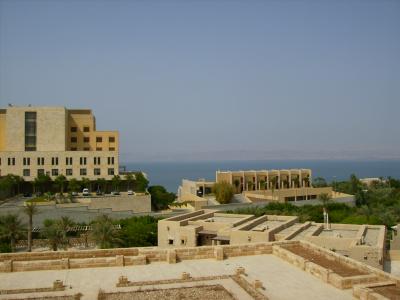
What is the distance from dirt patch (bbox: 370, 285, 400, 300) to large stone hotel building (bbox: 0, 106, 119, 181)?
62.8 m

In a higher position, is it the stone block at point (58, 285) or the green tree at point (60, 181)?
the green tree at point (60, 181)

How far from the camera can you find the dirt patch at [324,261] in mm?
15208

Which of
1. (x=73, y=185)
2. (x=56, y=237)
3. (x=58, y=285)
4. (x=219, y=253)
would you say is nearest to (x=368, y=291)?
(x=219, y=253)

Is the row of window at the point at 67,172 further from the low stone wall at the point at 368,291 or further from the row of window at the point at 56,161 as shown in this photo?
the low stone wall at the point at 368,291

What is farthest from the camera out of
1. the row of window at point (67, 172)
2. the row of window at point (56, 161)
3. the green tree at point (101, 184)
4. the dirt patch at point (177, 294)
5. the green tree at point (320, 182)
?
the green tree at point (320, 182)

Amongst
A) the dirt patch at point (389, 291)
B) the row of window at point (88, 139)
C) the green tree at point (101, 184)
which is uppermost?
the row of window at point (88, 139)

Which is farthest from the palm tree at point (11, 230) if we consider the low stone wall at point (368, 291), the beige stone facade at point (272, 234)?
the low stone wall at point (368, 291)

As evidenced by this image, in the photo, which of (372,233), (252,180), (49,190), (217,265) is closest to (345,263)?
(217,265)

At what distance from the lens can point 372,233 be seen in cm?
3694

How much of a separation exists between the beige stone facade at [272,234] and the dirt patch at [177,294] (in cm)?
1762

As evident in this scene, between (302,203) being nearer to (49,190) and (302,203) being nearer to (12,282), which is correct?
(49,190)

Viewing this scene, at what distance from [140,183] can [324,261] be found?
189ft

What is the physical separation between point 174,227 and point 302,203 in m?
39.5

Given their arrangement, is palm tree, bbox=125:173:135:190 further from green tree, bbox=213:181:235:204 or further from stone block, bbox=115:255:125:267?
stone block, bbox=115:255:125:267
